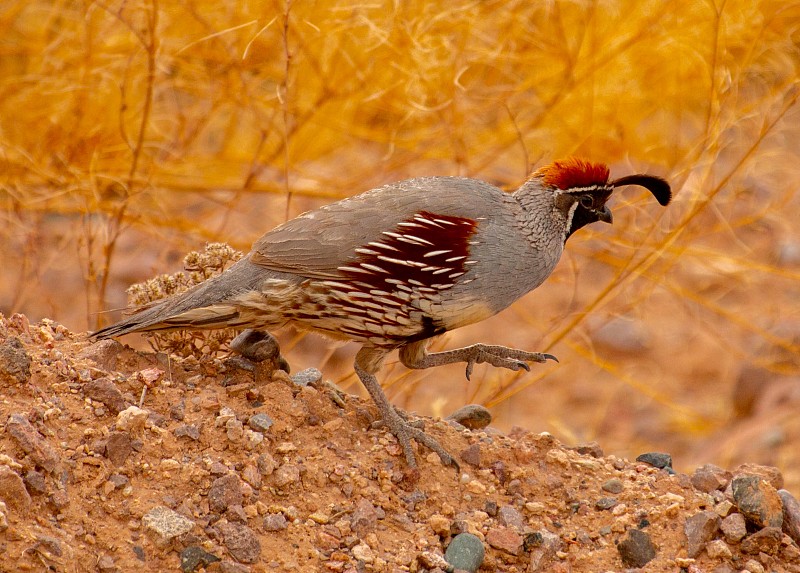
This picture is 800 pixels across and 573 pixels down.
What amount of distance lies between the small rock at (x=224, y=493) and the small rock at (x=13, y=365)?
0.76 m

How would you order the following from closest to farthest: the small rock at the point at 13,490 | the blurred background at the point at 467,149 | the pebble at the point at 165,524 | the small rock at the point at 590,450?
the small rock at the point at 13,490
the pebble at the point at 165,524
the small rock at the point at 590,450
the blurred background at the point at 467,149

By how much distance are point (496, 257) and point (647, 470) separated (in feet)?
3.44

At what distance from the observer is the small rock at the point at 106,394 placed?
11.3 feet

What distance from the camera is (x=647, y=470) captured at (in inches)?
155

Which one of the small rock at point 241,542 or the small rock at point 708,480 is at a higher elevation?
the small rock at point 241,542

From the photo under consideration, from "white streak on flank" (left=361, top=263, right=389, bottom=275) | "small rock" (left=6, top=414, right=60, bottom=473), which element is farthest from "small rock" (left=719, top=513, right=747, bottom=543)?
"small rock" (left=6, top=414, right=60, bottom=473)

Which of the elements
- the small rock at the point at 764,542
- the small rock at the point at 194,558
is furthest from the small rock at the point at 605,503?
→ the small rock at the point at 194,558

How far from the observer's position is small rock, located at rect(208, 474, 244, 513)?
10.5 feet

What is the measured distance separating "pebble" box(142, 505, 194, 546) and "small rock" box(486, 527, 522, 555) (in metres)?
1.03

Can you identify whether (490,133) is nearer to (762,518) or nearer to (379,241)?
(379,241)

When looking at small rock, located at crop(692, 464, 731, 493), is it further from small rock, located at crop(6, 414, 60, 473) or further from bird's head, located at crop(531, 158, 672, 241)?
small rock, located at crop(6, 414, 60, 473)

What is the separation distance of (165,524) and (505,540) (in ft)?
3.77

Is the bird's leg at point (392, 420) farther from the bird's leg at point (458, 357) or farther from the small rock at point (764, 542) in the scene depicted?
the small rock at point (764, 542)

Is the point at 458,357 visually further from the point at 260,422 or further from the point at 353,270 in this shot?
the point at 260,422
